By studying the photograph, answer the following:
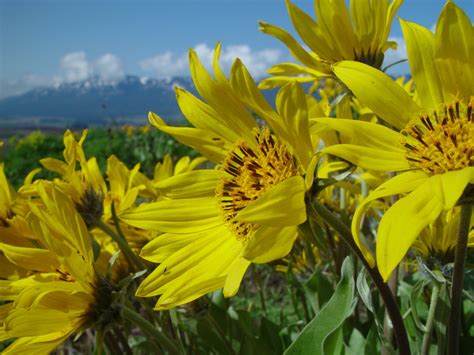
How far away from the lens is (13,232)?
6.05ft

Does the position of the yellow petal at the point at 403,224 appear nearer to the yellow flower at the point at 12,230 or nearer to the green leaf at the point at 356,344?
the green leaf at the point at 356,344

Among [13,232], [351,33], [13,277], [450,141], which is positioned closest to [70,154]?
[13,232]

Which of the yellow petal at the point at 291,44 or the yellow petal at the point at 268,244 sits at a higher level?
the yellow petal at the point at 291,44

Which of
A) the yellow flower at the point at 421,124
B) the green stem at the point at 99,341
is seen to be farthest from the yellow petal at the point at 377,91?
the green stem at the point at 99,341

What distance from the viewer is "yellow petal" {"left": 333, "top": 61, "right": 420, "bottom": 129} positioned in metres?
1.18

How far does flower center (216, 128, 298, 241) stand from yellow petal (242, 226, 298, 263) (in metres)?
0.22

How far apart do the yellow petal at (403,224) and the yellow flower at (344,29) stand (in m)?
0.89

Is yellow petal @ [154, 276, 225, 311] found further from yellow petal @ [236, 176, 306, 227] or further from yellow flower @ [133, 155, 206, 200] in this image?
yellow flower @ [133, 155, 206, 200]

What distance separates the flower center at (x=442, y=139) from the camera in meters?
1.06

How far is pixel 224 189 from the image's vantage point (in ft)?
4.81

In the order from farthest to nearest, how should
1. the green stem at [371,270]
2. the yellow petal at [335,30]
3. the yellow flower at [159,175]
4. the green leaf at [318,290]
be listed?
the yellow flower at [159,175], the green leaf at [318,290], the yellow petal at [335,30], the green stem at [371,270]

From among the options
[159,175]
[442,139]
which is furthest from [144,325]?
[159,175]

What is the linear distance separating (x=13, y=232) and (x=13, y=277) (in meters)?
0.16

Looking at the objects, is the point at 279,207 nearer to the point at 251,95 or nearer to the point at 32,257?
the point at 251,95
